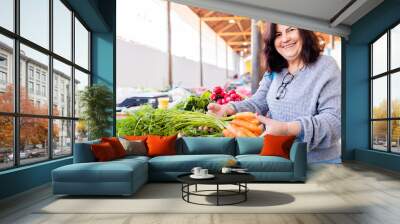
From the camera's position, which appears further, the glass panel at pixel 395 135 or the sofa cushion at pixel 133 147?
the glass panel at pixel 395 135

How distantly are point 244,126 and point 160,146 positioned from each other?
2.17 metres

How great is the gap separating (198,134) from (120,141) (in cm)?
181

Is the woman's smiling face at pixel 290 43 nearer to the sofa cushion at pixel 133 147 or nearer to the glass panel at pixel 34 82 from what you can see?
the sofa cushion at pixel 133 147

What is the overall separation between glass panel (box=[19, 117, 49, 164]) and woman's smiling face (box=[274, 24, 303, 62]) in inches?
178

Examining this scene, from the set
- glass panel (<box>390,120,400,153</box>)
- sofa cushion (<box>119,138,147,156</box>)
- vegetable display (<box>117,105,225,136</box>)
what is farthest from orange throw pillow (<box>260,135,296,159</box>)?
glass panel (<box>390,120,400,153</box>)

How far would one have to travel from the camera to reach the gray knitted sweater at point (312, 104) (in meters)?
7.55

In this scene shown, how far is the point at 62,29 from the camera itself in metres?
6.51

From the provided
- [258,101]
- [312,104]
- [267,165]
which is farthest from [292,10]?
[267,165]

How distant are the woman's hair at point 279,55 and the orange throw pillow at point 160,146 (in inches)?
113

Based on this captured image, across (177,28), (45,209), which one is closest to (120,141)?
(45,209)

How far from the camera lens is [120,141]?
6.19m

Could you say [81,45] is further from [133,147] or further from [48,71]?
[133,147]

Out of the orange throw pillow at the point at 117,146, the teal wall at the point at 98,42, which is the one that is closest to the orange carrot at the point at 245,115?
the teal wall at the point at 98,42

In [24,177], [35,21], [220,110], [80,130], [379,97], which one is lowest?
[24,177]
